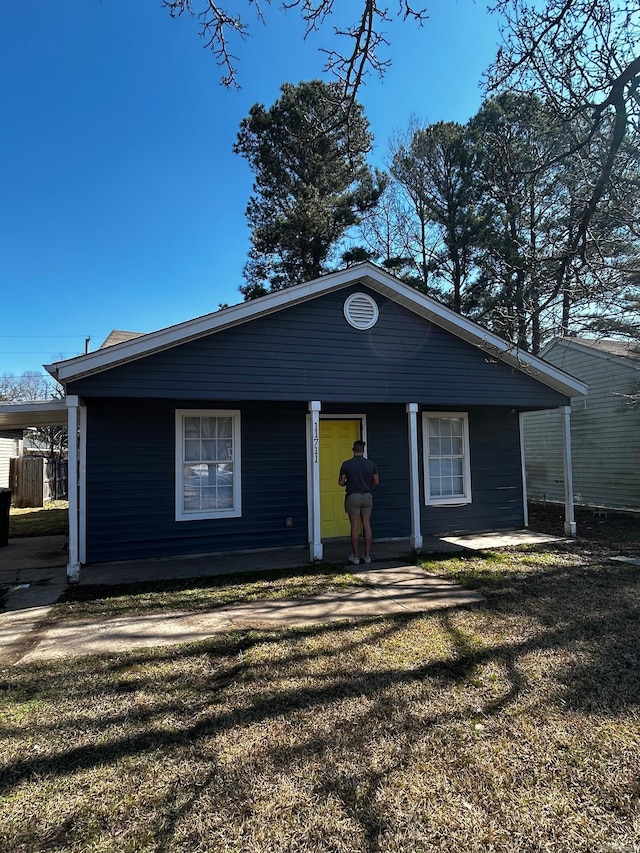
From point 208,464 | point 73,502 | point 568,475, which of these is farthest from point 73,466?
point 568,475

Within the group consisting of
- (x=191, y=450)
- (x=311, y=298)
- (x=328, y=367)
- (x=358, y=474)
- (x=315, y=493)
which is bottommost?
(x=315, y=493)

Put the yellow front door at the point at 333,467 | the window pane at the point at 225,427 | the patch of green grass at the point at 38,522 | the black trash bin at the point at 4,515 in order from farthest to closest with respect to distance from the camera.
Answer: the patch of green grass at the point at 38,522, the black trash bin at the point at 4,515, the yellow front door at the point at 333,467, the window pane at the point at 225,427

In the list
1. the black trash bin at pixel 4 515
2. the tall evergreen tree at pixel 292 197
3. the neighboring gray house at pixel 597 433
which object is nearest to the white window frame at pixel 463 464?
the neighboring gray house at pixel 597 433

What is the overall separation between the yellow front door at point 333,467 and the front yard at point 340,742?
4051 mm

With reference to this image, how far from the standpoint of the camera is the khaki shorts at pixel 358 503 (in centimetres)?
670

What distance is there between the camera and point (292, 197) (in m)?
18.3

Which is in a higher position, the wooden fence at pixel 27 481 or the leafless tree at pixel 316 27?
the leafless tree at pixel 316 27

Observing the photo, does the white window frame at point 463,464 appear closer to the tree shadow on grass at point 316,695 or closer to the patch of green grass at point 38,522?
the tree shadow on grass at point 316,695

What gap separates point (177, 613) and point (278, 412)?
3884 millimetres

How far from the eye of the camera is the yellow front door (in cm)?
848

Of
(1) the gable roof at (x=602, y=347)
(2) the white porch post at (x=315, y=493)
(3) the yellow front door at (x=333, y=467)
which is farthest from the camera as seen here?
(1) the gable roof at (x=602, y=347)

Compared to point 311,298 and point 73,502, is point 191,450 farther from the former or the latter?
point 311,298

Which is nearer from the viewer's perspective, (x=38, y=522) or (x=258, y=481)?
(x=258, y=481)

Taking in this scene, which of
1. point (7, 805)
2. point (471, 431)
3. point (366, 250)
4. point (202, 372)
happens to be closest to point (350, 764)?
point (7, 805)
